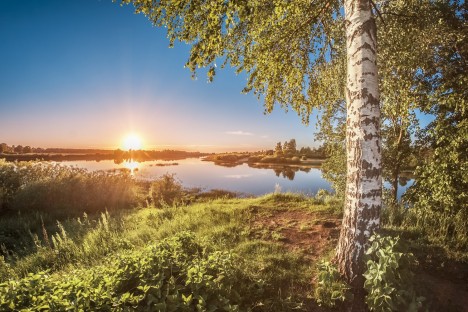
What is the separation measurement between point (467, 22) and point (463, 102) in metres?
4.13

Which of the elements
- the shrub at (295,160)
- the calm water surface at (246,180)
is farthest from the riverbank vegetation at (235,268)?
the shrub at (295,160)

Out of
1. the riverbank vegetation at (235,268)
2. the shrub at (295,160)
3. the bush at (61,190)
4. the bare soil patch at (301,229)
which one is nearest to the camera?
the riverbank vegetation at (235,268)

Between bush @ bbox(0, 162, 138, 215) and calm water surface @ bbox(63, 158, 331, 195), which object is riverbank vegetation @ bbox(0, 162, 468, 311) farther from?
calm water surface @ bbox(63, 158, 331, 195)

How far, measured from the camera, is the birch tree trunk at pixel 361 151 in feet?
15.9

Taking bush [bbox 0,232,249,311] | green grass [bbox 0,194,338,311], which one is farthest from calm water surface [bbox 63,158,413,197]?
bush [bbox 0,232,249,311]

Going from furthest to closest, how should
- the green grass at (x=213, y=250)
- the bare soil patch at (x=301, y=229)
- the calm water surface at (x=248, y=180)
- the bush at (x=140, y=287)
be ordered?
the calm water surface at (x=248, y=180) < the bare soil patch at (x=301, y=229) < the green grass at (x=213, y=250) < the bush at (x=140, y=287)

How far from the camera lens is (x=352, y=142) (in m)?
5.01

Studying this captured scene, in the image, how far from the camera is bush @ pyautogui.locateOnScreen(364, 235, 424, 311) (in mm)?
4148

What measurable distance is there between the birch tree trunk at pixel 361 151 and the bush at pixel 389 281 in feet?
1.14

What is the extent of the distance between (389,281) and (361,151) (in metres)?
2.14

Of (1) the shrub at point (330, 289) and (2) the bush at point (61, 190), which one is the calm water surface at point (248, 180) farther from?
(1) the shrub at point (330, 289)

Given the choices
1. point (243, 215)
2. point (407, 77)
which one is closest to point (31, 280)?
point (243, 215)

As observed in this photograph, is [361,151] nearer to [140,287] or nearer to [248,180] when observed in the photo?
[140,287]

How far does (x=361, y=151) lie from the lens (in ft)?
16.0
